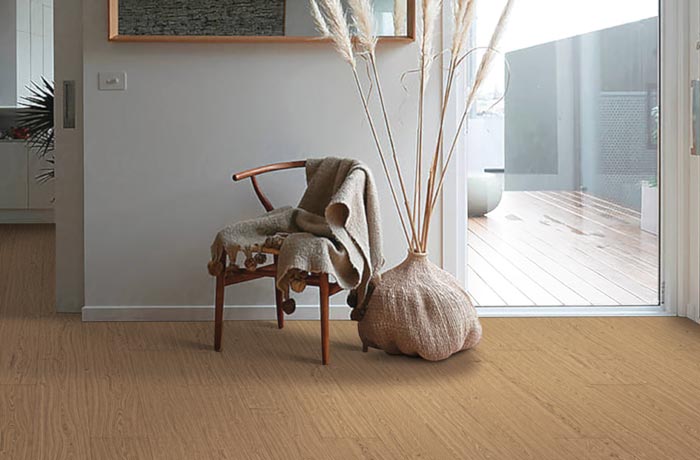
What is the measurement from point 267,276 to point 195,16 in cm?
130

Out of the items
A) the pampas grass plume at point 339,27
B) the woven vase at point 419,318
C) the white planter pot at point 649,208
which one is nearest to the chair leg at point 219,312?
the woven vase at point 419,318

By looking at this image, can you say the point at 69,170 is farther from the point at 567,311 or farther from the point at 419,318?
the point at 567,311

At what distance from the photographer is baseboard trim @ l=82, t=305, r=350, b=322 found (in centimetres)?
453

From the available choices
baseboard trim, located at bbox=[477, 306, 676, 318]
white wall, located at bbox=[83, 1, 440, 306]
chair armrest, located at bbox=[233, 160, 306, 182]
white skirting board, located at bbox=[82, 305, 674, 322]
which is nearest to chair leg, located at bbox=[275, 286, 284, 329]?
white skirting board, located at bbox=[82, 305, 674, 322]

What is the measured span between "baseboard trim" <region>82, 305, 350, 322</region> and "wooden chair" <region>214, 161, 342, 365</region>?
171mm

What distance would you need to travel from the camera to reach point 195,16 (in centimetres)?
443

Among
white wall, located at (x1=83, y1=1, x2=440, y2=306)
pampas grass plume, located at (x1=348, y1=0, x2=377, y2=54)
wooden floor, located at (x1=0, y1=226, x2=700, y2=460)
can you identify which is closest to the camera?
wooden floor, located at (x1=0, y1=226, x2=700, y2=460)

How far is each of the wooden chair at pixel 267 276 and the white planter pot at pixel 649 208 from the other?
1.64 metres

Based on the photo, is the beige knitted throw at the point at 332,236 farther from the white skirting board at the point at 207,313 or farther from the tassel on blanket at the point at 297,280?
the white skirting board at the point at 207,313

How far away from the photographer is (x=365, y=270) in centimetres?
386

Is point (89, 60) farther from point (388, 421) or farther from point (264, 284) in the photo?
point (388, 421)

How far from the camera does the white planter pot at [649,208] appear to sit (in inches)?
186

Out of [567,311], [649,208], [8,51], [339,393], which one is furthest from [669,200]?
[8,51]

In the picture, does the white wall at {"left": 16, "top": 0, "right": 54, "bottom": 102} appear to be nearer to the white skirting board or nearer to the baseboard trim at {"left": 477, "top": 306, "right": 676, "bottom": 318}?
the white skirting board
